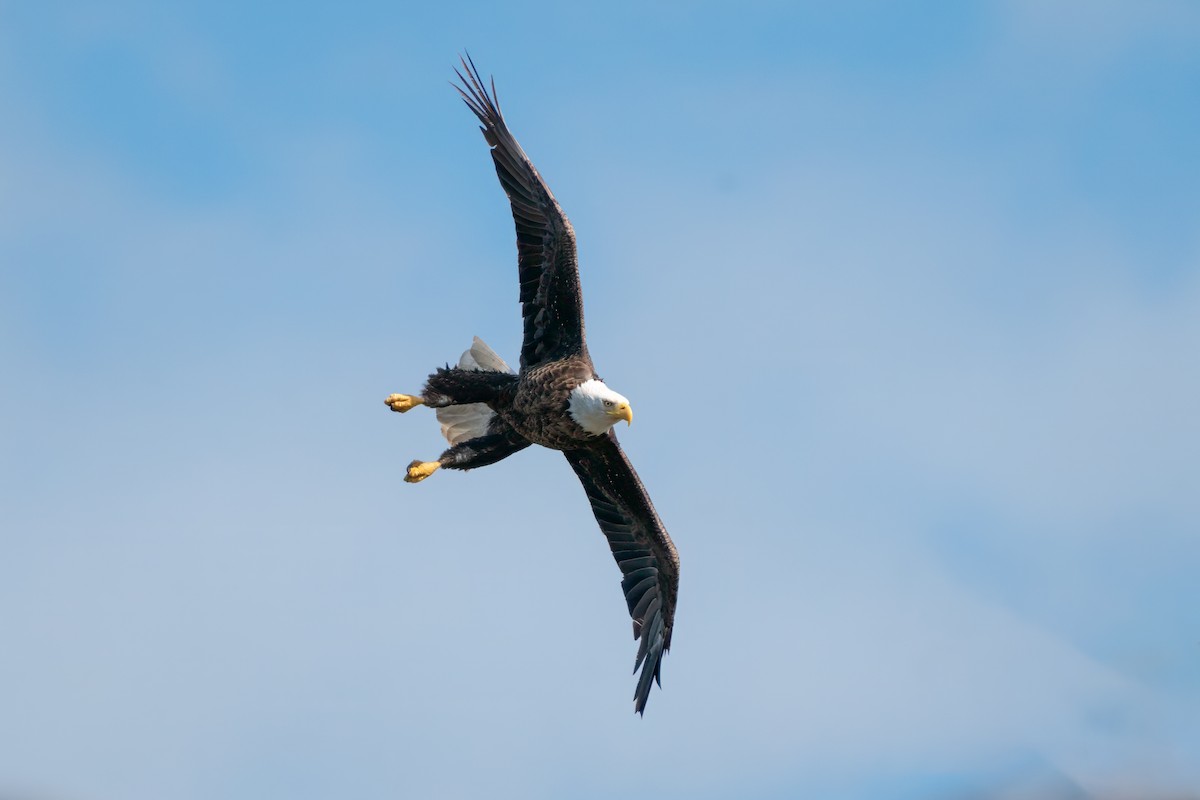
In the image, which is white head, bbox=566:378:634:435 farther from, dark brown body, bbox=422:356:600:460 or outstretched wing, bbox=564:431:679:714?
outstretched wing, bbox=564:431:679:714

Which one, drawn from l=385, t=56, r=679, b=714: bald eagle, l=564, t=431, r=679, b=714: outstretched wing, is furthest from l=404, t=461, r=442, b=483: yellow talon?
l=564, t=431, r=679, b=714: outstretched wing

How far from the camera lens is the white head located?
14703mm

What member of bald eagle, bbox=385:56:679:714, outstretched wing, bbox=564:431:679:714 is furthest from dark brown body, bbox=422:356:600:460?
outstretched wing, bbox=564:431:679:714

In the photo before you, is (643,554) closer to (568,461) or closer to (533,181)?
(568,461)

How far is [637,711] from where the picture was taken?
1572 centimetres

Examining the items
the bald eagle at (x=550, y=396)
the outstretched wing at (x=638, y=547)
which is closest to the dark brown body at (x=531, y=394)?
the bald eagle at (x=550, y=396)

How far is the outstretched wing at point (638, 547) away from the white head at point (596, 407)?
96 cm

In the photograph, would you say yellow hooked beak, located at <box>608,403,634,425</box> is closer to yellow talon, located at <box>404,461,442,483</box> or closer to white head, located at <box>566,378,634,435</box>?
white head, located at <box>566,378,634,435</box>

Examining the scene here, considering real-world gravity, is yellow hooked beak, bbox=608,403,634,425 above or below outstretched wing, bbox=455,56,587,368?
below

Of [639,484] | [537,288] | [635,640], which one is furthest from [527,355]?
[635,640]

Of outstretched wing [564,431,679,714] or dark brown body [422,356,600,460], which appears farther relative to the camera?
outstretched wing [564,431,679,714]

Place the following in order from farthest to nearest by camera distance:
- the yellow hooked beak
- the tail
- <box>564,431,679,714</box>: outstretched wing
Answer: the tail → <box>564,431,679,714</box>: outstretched wing → the yellow hooked beak

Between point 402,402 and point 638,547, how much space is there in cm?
254

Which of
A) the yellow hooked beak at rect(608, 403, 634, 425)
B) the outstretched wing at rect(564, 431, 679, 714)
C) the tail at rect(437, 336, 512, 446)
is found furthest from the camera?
the tail at rect(437, 336, 512, 446)
